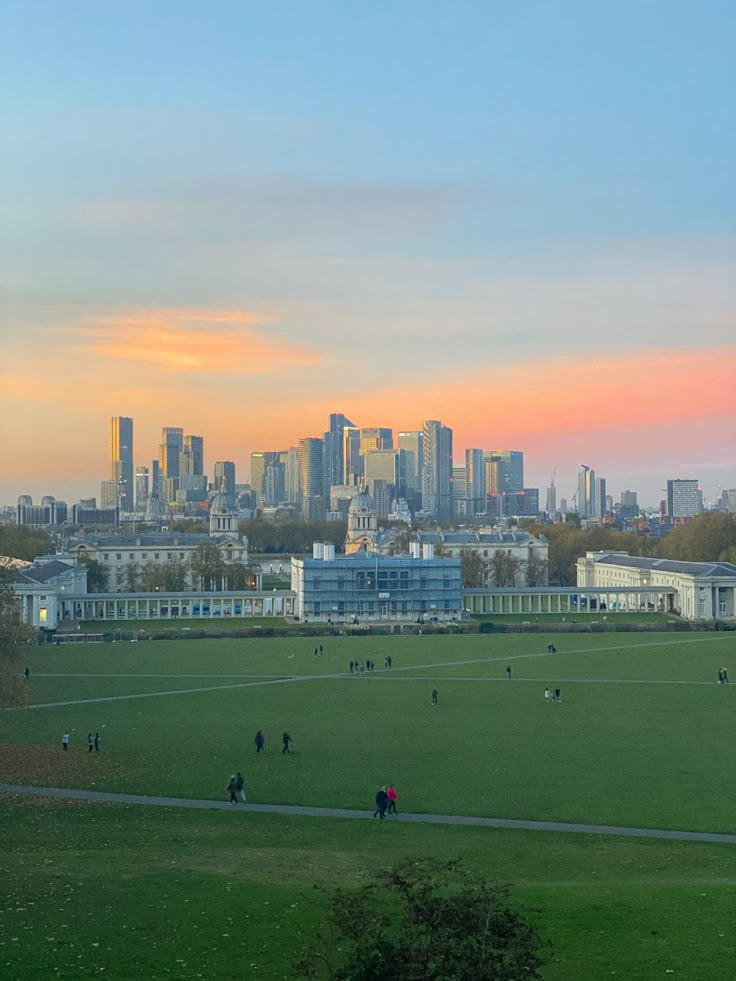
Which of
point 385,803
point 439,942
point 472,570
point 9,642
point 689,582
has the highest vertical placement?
point 472,570

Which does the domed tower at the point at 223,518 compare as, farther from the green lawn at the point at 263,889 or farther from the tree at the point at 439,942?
the tree at the point at 439,942

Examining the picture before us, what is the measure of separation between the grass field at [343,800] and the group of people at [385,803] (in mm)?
679

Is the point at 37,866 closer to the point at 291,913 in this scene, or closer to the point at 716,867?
the point at 291,913

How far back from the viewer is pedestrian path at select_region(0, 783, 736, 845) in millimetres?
28375

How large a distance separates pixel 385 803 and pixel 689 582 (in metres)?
73.3

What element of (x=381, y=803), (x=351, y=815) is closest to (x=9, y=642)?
(x=351, y=815)

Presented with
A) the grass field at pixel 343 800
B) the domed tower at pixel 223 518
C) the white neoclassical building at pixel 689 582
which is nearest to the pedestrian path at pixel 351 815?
the grass field at pixel 343 800

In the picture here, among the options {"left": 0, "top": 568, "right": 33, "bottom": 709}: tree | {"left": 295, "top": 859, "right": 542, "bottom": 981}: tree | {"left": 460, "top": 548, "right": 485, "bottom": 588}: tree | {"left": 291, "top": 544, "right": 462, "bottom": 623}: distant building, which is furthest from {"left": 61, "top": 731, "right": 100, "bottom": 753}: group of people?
{"left": 460, "top": 548, "right": 485, "bottom": 588}: tree

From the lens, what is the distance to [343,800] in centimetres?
3216

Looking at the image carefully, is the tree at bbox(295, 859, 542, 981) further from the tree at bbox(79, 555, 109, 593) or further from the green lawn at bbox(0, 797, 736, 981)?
the tree at bbox(79, 555, 109, 593)

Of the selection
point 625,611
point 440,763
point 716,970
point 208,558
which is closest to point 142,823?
point 440,763

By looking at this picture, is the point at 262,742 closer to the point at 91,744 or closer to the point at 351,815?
the point at 91,744

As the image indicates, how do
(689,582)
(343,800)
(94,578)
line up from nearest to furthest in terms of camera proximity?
(343,800)
(689,582)
(94,578)

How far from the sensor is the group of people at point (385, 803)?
29.8 meters
